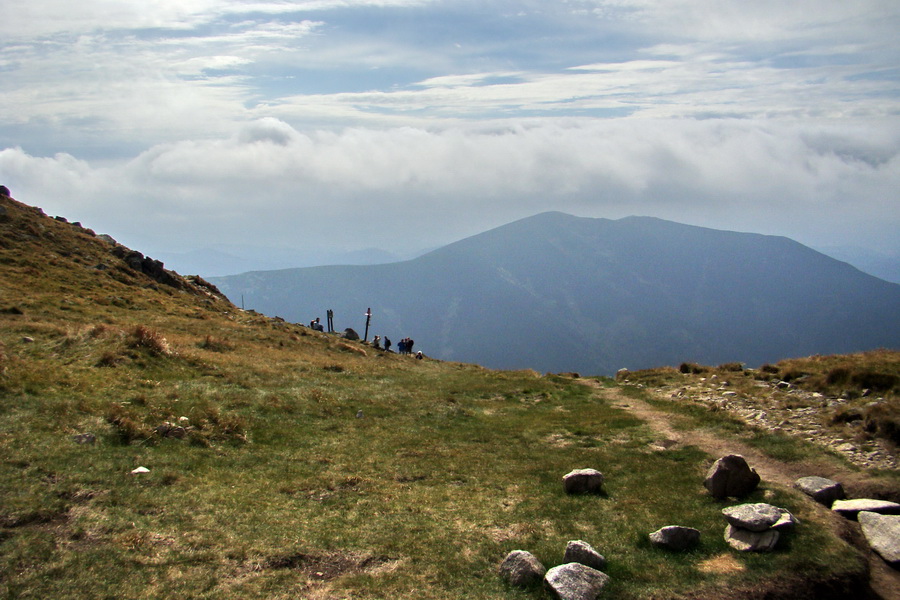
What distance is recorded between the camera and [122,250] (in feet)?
228

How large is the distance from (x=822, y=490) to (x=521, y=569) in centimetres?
998

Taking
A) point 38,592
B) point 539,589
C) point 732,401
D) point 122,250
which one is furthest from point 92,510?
point 122,250

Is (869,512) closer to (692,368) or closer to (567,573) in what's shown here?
(567,573)

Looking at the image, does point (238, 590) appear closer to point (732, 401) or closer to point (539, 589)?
point (539, 589)

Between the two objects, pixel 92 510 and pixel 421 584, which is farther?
pixel 92 510

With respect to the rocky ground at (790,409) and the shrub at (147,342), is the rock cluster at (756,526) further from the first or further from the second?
the shrub at (147,342)

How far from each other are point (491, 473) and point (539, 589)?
7963 mm

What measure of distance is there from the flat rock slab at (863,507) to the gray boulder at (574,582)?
8072mm

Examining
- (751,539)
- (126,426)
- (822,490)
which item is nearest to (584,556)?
(751,539)

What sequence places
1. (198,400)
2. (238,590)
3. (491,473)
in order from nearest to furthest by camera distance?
(238,590) → (491,473) → (198,400)

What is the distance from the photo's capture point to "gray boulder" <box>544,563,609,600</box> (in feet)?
35.3

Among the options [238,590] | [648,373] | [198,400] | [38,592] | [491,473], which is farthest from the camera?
[648,373]

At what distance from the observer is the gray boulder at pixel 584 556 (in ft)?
39.1

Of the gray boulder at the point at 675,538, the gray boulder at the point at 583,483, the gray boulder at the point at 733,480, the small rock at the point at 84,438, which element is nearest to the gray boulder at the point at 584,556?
the gray boulder at the point at 675,538
